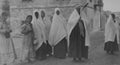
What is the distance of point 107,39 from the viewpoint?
350 inches

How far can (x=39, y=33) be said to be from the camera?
842 centimetres

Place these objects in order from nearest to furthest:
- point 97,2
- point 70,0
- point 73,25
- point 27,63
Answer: point 73,25 < point 27,63 < point 70,0 < point 97,2

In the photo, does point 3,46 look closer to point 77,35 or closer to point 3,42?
point 3,42

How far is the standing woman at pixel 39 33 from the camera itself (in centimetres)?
841

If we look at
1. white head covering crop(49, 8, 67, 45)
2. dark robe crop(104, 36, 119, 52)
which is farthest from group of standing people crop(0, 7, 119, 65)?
dark robe crop(104, 36, 119, 52)

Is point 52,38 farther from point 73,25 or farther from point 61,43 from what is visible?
point 73,25

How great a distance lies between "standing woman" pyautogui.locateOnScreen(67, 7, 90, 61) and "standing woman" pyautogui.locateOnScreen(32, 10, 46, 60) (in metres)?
1.09

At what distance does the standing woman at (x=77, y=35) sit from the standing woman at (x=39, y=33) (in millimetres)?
1087

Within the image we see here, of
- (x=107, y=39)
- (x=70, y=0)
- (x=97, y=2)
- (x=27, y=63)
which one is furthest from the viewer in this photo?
(x=97, y=2)

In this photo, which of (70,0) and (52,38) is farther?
(70,0)

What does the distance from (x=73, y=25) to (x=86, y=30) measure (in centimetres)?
46

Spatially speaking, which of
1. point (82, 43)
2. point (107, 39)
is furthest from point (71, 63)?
point (107, 39)

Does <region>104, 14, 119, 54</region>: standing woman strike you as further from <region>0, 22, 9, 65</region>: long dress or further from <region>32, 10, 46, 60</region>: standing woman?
<region>0, 22, 9, 65</region>: long dress

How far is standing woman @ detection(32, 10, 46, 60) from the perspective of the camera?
27.6ft
